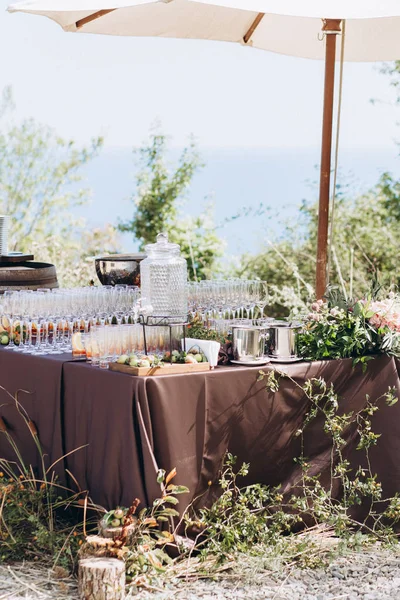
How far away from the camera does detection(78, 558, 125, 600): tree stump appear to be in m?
3.10

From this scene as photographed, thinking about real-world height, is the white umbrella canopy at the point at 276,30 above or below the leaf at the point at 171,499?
above

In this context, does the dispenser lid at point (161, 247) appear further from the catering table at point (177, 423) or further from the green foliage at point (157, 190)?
Answer: the green foliage at point (157, 190)

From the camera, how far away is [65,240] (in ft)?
34.1

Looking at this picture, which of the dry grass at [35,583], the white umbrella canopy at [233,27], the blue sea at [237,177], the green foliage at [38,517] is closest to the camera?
the dry grass at [35,583]

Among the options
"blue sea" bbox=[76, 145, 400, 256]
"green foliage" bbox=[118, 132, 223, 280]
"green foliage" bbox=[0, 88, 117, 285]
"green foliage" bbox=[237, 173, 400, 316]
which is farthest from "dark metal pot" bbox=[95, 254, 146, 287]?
"blue sea" bbox=[76, 145, 400, 256]

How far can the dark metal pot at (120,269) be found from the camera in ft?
15.3

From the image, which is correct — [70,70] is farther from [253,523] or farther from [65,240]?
[253,523]

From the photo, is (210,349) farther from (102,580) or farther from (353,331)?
(102,580)

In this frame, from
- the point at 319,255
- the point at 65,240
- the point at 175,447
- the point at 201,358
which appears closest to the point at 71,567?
the point at 175,447

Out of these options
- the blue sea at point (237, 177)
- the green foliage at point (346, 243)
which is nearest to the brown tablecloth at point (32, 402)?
the green foliage at point (346, 243)

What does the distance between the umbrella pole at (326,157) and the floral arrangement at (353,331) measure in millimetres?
1071

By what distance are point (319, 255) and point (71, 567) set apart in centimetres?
Answer: 230

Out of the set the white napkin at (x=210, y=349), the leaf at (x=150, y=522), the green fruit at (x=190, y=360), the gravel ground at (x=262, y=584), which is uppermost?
the white napkin at (x=210, y=349)

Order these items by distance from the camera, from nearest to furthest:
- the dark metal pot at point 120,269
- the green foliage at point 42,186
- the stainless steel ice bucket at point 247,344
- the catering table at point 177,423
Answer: the catering table at point 177,423 < the stainless steel ice bucket at point 247,344 < the dark metal pot at point 120,269 < the green foliage at point 42,186
